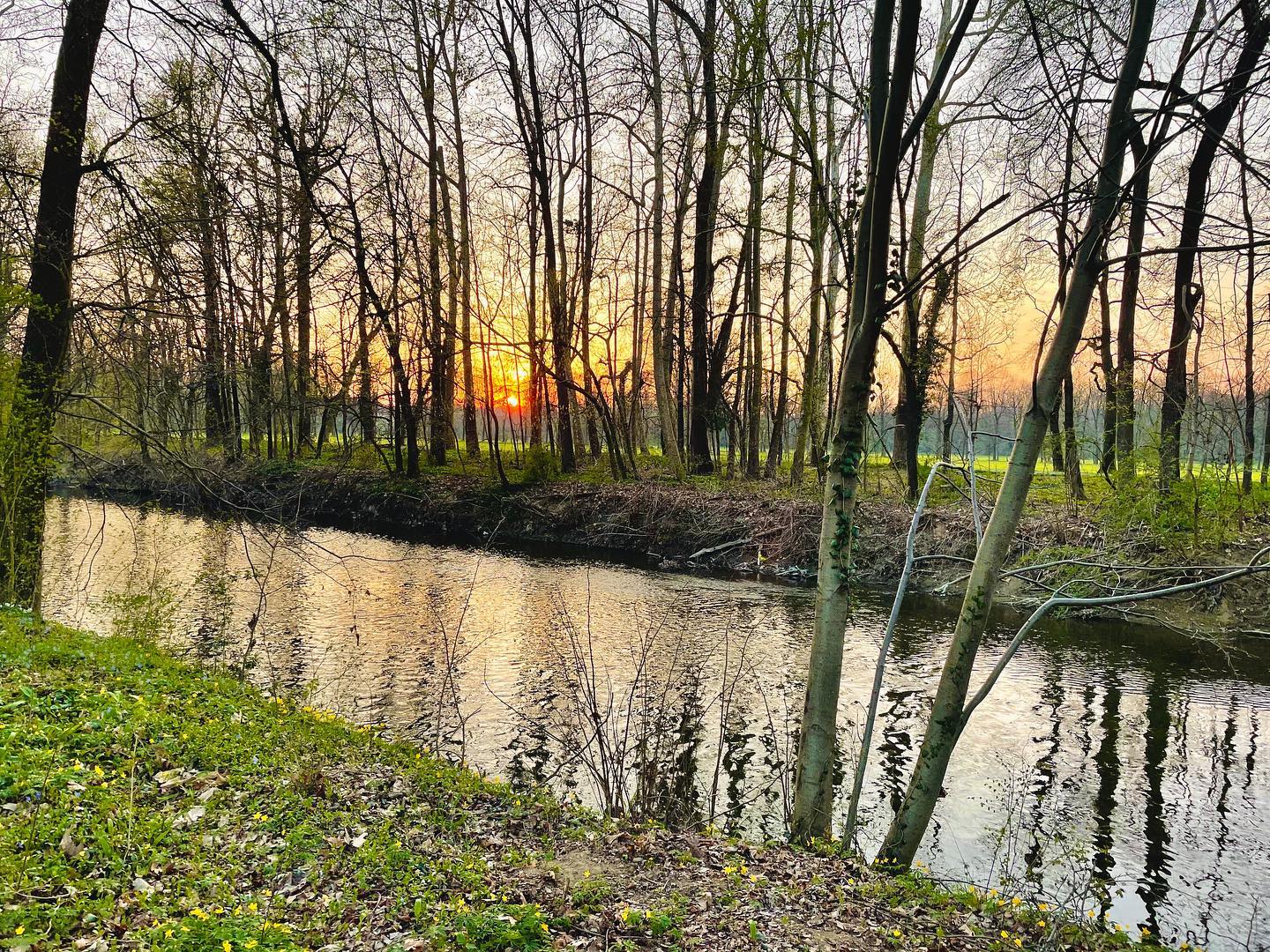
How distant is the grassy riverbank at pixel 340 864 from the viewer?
347 cm

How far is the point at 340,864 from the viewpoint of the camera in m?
4.22

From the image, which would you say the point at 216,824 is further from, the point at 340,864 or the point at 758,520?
the point at 758,520

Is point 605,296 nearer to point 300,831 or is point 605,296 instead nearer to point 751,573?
point 751,573

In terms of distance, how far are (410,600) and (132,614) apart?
4642mm

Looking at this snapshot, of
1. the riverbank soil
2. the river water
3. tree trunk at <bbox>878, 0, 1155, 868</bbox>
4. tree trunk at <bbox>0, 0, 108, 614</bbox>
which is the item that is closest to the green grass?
the river water

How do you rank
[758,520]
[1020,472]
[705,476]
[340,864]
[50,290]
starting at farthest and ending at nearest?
[705,476] < [758,520] < [50,290] < [1020,472] < [340,864]

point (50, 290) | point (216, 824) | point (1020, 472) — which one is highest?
point (50, 290)

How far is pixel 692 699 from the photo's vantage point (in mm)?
9023

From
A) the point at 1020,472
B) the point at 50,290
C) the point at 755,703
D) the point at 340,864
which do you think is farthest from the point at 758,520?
the point at 340,864

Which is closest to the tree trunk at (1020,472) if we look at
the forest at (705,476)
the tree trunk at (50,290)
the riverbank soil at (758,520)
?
the forest at (705,476)

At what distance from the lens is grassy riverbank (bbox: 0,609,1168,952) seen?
11.4 ft

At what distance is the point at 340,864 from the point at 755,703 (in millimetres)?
5915

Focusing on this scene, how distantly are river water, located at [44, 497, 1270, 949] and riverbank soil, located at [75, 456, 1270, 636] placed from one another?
115 cm

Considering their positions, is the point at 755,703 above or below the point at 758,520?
below
